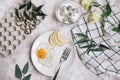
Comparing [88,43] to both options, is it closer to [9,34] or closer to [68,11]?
[68,11]

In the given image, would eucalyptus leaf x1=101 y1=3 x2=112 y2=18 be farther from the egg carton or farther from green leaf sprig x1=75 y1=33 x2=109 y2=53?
the egg carton

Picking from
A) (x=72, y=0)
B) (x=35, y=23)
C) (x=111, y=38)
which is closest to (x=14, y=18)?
(x=35, y=23)

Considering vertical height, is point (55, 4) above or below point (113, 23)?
above

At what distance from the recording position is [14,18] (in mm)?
1036

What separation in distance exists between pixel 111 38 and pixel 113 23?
0.16 feet

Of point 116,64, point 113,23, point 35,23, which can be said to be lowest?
point 116,64

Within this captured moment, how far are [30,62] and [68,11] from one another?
19 cm

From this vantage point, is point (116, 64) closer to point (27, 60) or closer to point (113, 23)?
point (113, 23)

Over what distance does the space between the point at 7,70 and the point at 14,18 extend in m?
0.15

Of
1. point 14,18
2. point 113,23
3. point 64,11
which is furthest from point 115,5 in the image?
point 14,18

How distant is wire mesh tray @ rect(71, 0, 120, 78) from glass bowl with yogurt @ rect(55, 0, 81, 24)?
22 mm

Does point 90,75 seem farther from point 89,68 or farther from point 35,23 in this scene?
point 35,23

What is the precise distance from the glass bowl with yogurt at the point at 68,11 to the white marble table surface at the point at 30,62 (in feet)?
0.05

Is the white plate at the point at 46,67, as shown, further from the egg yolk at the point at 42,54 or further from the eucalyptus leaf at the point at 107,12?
the eucalyptus leaf at the point at 107,12
